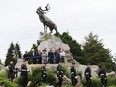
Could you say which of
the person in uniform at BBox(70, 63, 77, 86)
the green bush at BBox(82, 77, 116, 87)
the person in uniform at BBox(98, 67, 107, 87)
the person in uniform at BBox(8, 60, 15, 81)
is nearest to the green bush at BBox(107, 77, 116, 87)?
the green bush at BBox(82, 77, 116, 87)

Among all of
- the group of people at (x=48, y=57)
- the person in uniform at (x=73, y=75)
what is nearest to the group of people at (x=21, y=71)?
the person in uniform at (x=73, y=75)

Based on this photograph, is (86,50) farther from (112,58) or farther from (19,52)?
(19,52)

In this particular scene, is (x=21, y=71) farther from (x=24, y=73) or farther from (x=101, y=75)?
(x=101, y=75)

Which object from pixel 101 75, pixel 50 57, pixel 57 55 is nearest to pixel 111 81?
pixel 101 75

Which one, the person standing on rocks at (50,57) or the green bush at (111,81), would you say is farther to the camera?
the person standing on rocks at (50,57)

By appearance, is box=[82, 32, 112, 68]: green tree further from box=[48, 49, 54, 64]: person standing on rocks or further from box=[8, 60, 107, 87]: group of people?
box=[8, 60, 107, 87]: group of people

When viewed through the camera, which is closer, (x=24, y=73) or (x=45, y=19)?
(x=24, y=73)

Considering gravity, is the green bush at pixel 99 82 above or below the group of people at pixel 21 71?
below

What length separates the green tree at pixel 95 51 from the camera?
2808 inches

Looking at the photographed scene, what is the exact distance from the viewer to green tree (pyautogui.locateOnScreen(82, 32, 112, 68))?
71312 millimetres

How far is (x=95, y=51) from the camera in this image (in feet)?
242

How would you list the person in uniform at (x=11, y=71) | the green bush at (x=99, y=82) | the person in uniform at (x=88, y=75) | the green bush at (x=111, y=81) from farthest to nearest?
the green bush at (x=111, y=81), the green bush at (x=99, y=82), the person in uniform at (x=88, y=75), the person in uniform at (x=11, y=71)

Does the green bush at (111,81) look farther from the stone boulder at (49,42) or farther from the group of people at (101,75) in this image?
the stone boulder at (49,42)

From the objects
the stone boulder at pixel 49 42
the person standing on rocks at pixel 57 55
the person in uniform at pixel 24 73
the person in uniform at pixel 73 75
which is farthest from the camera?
the stone boulder at pixel 49 42
